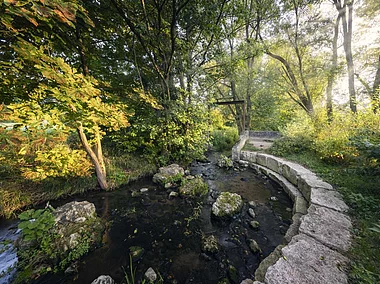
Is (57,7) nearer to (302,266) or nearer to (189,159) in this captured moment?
(302,266)

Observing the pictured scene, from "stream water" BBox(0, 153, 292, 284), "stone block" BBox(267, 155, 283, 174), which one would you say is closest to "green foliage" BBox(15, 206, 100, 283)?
"stream water" BBox(0, 153, 292, 284)

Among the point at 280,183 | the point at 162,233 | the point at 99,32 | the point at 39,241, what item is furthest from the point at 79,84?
the point at 280,183

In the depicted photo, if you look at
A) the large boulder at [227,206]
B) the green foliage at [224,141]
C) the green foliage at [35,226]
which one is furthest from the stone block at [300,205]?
the green foliage at [224,141]

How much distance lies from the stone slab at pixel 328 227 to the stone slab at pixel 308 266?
0.15 m

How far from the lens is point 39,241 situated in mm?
2189

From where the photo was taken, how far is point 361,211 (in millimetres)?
2033

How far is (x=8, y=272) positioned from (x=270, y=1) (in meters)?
11.5

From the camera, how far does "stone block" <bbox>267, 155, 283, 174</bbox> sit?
474 centimetres

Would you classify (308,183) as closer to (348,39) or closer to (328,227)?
(328,227)

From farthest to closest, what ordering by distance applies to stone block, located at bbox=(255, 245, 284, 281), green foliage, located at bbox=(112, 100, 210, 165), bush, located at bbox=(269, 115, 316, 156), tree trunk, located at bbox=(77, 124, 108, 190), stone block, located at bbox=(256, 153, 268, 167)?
stone block, located at bbox=(256, 153, 268, 167) < bush, located at bbox=(269, 115, 316, 156) < green foliage, located at bbox=(112, 100, 210, 165) < tree trunk, located at bbox=(77, 124, 108, 190) < stone block, located at bbox=(255, 245, 284, 281)

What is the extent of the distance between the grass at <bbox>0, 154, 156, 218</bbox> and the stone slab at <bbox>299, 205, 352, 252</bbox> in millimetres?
4857

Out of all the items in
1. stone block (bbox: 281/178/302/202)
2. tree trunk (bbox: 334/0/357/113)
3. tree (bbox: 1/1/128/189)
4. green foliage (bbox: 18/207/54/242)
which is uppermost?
tree trunk (bbox: 334/0/357/113)

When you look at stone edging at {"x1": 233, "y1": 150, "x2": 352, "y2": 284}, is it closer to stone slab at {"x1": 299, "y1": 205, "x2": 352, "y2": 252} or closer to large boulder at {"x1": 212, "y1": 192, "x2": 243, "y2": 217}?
stone slab at {"x1": 299, "y1": 205, "x2": 352, "y2": 252}

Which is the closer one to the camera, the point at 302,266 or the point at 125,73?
the point at 302,266
